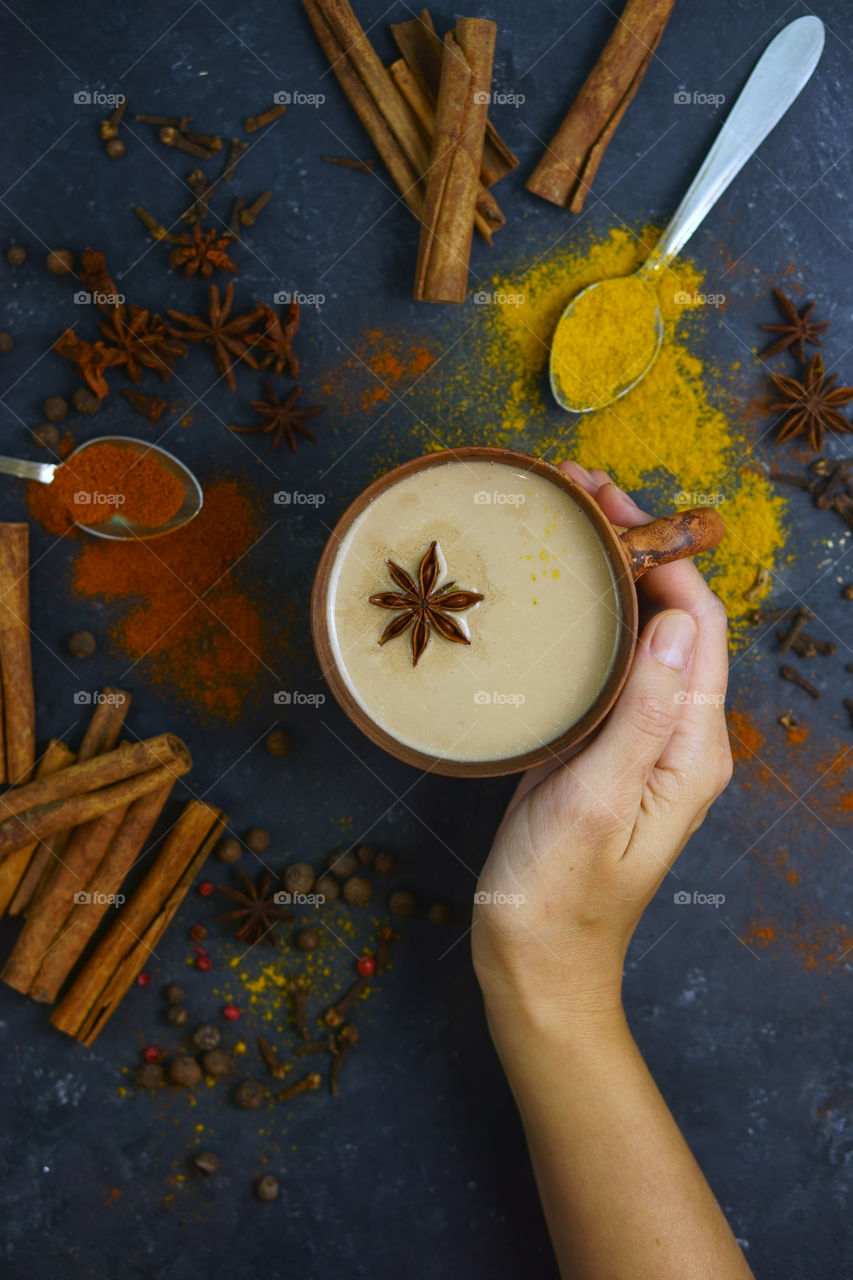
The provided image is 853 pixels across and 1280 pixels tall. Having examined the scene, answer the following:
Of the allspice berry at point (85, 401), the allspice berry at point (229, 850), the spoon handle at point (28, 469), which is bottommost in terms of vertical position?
the allspice berry at point (229, 850)

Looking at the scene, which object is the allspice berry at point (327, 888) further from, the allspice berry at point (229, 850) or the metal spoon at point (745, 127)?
the metal spoon at point (745, 127)

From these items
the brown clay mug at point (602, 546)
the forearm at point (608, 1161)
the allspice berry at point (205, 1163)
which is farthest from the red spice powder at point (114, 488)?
the allspice berry at point (205, 1163)

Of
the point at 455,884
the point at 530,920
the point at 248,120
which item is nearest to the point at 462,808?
the point at 455,884

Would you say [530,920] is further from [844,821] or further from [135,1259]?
[135,1259]

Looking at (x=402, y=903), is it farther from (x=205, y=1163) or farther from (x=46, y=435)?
(x=46, y=435)

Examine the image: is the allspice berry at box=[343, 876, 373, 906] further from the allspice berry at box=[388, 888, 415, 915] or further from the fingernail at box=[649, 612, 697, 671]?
the fingernail at box=[649, 612, 697, 671]
